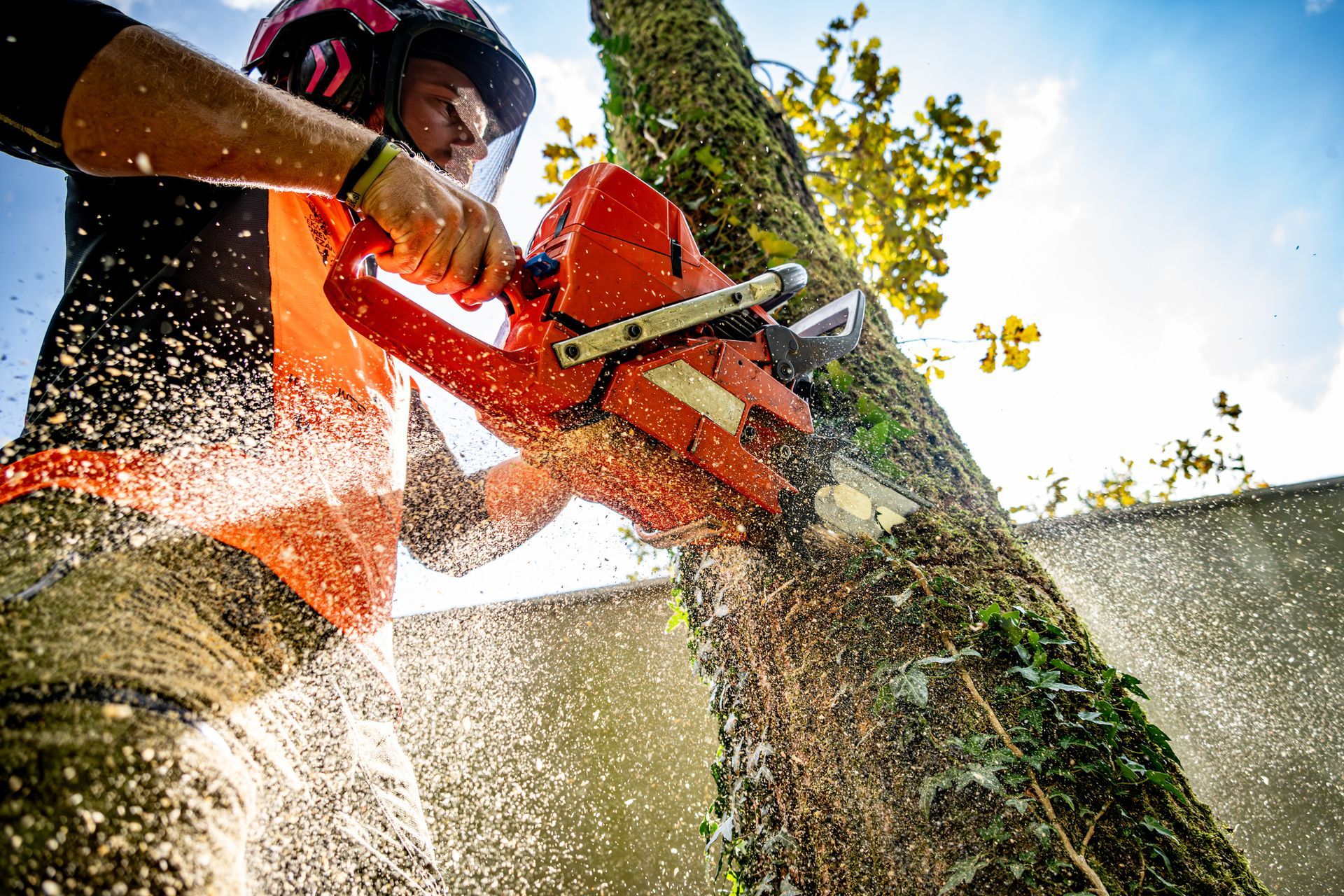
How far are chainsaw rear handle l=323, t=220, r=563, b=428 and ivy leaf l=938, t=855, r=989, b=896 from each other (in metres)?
1.36

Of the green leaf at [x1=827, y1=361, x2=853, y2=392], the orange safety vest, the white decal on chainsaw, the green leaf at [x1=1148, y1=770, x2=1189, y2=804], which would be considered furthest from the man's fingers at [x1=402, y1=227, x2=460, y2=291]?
the green leaf at [x1=1148, y1=770, x2=1189, y2=804]

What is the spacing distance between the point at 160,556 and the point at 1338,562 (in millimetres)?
6422

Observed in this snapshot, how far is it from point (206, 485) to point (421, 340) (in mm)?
487

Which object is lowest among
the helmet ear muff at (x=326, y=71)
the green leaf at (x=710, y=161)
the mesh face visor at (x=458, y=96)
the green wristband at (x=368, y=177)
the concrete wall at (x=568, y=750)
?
the concrete wall at (x=568, y=750)

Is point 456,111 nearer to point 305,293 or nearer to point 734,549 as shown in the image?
point 305,293

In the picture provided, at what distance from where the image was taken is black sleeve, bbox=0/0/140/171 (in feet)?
2.93

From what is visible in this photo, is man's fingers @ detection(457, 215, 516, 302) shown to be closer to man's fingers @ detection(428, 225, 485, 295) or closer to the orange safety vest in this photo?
man's fingers @ detection(428, 225, 485, 295)

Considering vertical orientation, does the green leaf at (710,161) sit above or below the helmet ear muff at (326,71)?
above

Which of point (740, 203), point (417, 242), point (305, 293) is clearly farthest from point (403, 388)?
point (740, 203)

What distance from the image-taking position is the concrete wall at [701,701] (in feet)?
11.1

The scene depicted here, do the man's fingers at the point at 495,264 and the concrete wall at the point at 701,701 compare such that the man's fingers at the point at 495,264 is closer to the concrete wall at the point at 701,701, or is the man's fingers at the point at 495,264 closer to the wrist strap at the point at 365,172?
the wrist strap at the point at 365,172

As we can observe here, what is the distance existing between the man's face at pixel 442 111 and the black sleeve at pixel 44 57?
106cm

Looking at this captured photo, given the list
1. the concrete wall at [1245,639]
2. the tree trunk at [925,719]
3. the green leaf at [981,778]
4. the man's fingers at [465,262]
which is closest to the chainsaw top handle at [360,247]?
the man's fingers at [465,262]

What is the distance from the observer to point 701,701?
4.77 m
